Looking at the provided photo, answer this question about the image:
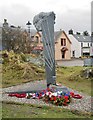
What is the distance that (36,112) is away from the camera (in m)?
7.19

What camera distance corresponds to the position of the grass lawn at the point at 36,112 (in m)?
6.75

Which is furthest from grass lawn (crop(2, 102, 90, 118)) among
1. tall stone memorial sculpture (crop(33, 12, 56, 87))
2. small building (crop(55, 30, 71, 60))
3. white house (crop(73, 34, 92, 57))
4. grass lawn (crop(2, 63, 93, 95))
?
white house (crop(73, 34, 92, 57))

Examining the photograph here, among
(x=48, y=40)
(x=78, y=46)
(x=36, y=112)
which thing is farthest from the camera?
(x=78, y=46)

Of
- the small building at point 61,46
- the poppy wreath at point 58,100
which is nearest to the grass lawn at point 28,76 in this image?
the poppy wreath at point 58,100

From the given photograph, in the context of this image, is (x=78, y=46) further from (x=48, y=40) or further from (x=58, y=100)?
(x=58, y=100)

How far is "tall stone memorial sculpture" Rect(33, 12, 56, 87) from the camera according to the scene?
37.1 feet

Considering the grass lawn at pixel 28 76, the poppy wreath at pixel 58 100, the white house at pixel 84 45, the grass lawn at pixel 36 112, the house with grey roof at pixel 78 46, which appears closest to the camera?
the grass lawn at pixel 36 112

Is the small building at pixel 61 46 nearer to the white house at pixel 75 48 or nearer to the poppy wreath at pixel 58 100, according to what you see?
the white house at pixel 75 48

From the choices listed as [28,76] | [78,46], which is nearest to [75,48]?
[78,46]

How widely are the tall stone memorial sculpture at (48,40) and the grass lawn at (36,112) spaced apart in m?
3.29

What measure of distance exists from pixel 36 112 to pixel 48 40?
15.9ft

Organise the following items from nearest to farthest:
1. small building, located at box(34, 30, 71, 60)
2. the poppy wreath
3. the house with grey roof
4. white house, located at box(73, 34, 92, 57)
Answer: the poppy wreath → small building, located at box(34, 30, 71, 60) → the house with grey roof → white house, located at box(73, 34, 92, 57)

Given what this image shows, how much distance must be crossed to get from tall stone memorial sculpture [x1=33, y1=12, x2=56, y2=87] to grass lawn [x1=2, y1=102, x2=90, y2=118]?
10.8 ft

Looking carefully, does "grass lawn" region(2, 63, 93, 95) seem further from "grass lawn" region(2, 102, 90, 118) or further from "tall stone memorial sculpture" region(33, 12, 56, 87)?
"grass lawn" region(2, 102, 90, 118)
